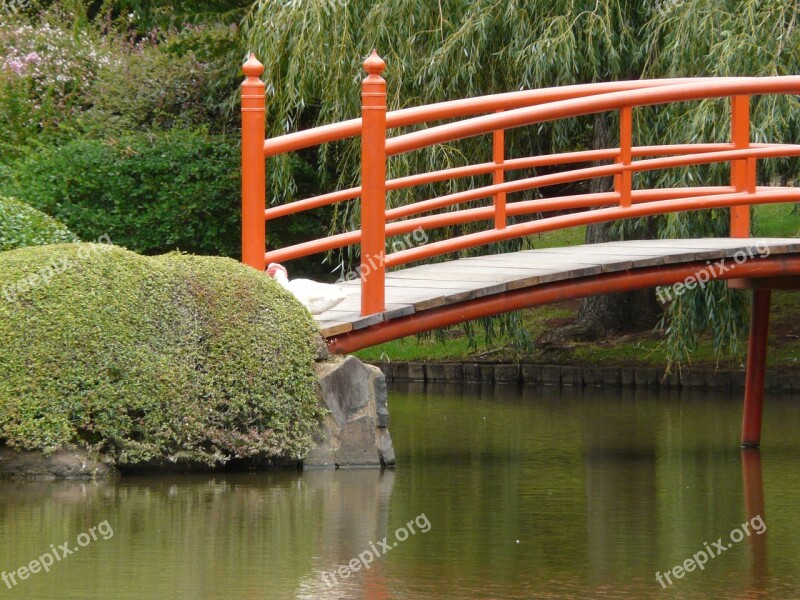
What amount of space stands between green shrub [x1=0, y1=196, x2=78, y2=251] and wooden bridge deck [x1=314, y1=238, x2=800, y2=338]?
222cm

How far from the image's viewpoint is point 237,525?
22.4ft

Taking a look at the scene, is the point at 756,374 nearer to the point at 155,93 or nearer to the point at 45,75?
the point at 155,93

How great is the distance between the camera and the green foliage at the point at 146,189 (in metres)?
15.0

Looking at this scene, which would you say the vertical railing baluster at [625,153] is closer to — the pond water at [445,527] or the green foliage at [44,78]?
the pond water at [445,527]

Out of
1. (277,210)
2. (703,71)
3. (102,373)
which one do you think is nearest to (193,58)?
(703,71)

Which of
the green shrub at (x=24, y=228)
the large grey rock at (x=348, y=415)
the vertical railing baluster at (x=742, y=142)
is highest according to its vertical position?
the vertical railing baluster at (x=742, y=142)

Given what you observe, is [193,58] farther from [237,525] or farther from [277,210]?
[237,525]

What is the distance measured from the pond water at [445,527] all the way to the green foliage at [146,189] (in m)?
5.74

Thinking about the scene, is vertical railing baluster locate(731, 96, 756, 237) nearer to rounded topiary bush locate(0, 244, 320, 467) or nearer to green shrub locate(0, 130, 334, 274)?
rounded topiary bush locate(0, 244, 320, 467)

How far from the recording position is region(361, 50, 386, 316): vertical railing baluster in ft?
27.9

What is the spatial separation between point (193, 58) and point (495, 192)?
863 centimetres
